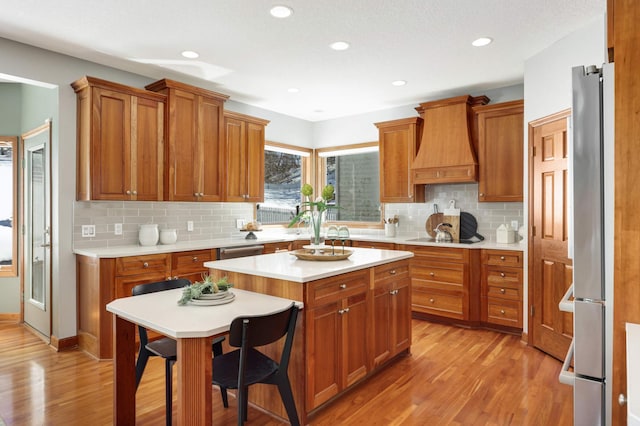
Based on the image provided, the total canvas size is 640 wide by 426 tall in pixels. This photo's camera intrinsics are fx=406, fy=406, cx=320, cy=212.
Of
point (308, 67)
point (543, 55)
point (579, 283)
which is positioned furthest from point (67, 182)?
point (543, 55)

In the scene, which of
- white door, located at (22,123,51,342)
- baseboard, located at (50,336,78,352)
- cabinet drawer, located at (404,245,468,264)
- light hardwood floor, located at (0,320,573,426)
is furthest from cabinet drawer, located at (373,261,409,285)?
white door, located at (22,123,51,342)

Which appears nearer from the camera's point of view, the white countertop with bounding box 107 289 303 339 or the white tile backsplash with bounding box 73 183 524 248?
the white countertop with bounding box 107 289 303 339

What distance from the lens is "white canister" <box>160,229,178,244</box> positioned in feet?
14.5

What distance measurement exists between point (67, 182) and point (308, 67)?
2.55m

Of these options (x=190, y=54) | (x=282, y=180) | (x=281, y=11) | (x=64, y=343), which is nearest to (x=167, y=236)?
(x=64, y=343)

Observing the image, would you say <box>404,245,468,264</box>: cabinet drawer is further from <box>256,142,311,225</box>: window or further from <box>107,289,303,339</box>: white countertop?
<box>107,289,303,339</box>: white countertop

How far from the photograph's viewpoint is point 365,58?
3852 mm

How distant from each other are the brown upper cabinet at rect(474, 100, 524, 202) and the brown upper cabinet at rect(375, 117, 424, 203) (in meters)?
0.83

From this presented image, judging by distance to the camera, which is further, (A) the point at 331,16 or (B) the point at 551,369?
(B) the point at 551,369

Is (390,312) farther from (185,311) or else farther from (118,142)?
(118,142)

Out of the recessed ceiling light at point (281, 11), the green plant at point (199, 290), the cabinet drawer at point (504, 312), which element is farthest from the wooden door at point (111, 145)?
the cabinet drawer at point (504, 312)

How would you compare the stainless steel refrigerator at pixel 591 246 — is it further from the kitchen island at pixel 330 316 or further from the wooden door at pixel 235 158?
the wooden door at pixel 235 158

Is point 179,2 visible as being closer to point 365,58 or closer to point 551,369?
point 365,58

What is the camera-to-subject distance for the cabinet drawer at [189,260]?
3.99m
